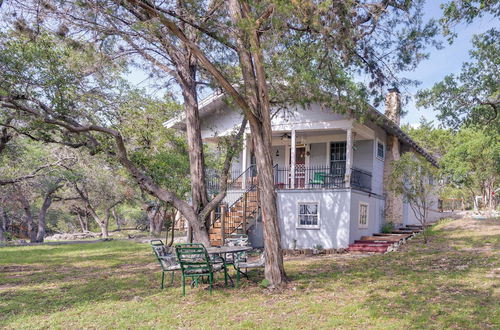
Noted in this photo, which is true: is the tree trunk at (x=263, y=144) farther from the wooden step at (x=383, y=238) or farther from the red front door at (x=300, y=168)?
the red front door at (x=300, y=168)

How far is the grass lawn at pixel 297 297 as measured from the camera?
5.45 metres

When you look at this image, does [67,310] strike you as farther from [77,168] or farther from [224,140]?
[77,168]

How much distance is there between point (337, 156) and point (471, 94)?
5137 millimetres

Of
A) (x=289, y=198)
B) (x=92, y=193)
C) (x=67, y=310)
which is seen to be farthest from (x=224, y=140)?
(x=92, y=193)

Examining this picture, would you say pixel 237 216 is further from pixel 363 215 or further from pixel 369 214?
pixel 369 214

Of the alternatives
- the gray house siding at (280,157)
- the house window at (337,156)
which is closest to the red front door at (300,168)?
the gray house siding at (280,157)

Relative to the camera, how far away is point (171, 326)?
17.6 feet

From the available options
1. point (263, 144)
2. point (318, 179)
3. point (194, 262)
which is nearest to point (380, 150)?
point (318, 179)

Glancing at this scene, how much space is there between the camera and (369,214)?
14.8m

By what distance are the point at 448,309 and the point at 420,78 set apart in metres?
5.05

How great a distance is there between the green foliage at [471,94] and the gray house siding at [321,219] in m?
4.06

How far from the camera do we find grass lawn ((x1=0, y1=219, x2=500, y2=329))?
5.45 m

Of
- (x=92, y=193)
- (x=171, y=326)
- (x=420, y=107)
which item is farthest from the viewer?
(x=92, y=193)

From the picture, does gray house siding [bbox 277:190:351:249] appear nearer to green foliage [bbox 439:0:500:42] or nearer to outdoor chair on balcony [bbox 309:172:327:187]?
outdoor chair on balcony [bbox 309:172:327:187]
